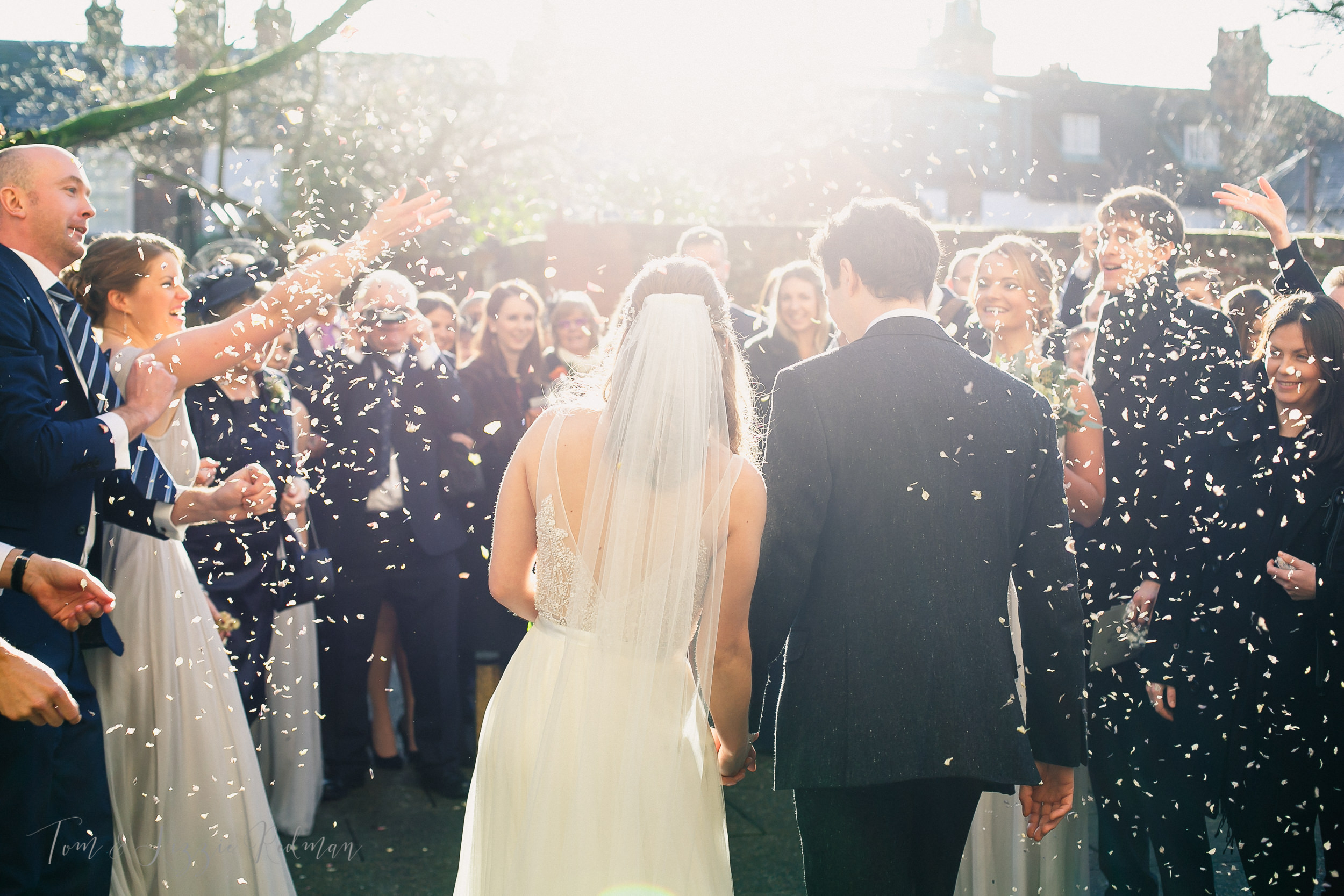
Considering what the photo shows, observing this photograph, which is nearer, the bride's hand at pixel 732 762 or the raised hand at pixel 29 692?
the raised hand at pixel 29 692

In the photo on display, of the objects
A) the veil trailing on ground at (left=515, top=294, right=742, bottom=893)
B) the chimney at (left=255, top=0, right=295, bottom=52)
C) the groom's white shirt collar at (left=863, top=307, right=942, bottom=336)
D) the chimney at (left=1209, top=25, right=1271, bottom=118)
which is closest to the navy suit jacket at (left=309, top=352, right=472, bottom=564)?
the veil trailing on ground at (left=515, top=294, right=742, bottom=893)

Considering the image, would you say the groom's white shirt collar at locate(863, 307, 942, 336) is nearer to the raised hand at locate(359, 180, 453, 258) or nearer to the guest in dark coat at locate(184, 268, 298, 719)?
the raised hand at locate(359, 180, 453, 258)

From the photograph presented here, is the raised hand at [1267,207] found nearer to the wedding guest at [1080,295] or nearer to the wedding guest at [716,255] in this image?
the wedding guest at [1080,295]

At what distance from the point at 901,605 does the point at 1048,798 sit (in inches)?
28.2

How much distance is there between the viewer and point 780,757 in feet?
8.25

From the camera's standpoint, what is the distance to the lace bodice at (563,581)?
2.50m

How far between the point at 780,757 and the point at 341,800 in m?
2.92

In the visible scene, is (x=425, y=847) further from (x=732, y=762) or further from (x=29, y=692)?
(x=29, y=692)

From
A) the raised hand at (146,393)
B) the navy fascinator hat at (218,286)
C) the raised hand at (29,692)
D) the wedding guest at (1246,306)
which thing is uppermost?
the navy fascinator hat at (218,286)

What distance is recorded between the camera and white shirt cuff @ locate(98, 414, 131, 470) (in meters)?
2.70

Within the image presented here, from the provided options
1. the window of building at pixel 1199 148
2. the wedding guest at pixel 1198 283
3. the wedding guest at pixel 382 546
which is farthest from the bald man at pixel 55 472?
the window of building at pixel 1199 148

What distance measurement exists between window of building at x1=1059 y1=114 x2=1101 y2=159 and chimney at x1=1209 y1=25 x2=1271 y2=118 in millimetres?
3944

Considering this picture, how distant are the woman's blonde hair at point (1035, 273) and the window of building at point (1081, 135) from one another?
3627cm

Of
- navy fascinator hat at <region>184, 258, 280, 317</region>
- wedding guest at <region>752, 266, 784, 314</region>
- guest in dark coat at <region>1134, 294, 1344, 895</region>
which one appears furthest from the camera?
wedding guest at <region>752, 266, 784, 314</region>
